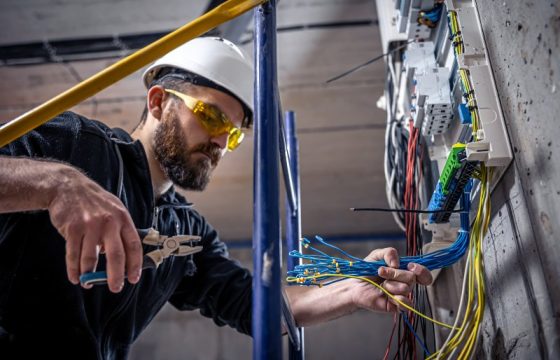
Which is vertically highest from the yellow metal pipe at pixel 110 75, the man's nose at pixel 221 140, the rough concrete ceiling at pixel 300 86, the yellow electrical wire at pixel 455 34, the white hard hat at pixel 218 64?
the rough concrete ceiling at pixel 300 86

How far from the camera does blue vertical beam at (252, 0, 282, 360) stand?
2.21 feet

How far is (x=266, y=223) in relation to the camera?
0.74 metres

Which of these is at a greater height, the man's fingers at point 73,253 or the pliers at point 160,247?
A: the pliers at point 160,247

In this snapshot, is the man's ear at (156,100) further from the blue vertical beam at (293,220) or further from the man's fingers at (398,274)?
the man's fingers at (398,274)

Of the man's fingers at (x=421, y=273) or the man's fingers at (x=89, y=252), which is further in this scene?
the man's fingers at (x=421, y=273)

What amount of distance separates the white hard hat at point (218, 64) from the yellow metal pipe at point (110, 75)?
0.81 metres

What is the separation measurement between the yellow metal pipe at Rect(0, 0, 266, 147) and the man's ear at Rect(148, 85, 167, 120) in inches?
35.5

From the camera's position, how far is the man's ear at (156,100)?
181 centimetres

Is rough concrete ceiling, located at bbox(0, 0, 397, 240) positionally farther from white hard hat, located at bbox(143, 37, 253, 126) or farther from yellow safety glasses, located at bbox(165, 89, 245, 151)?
yellow safety glasses, located at bbox(165, 89, 245, 151)

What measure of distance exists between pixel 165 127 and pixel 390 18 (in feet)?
2.86

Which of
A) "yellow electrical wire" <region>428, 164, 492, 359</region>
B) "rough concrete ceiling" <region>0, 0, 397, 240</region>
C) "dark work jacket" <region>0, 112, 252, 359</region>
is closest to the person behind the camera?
"yellow electrical wire" <region>428, 164, 492, 359</region>

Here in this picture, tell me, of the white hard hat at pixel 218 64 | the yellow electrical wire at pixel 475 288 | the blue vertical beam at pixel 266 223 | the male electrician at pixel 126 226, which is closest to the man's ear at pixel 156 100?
the male electrician at pixel 126 226

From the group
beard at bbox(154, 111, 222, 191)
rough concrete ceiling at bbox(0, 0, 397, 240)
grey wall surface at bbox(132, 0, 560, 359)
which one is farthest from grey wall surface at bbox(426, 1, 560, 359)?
rough concrete ceiling at bbox(0, 0, 397, 240)

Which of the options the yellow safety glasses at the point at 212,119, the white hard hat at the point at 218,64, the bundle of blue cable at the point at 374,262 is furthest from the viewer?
the white hard hat at the point at 218,64
